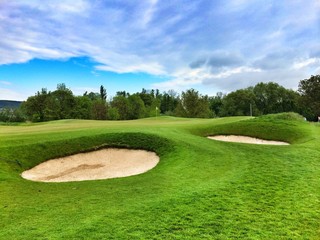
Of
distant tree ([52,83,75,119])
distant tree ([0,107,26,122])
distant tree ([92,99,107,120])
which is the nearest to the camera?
distant tree ([52,83,75,119])

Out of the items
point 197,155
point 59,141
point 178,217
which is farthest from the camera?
point 59,141

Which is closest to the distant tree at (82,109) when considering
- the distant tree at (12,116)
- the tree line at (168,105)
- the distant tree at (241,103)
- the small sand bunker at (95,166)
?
the tree line at (168,105)

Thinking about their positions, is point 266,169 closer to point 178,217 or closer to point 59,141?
point 178,217

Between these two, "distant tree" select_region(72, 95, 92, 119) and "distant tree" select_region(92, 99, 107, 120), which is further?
"distant tree" select_region(92, 99, 107, 120)

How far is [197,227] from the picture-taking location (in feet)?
21.0

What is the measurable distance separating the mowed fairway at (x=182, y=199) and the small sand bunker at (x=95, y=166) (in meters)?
0.60

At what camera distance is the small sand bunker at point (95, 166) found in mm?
12141

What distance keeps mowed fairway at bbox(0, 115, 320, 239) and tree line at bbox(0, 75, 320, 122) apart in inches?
2386

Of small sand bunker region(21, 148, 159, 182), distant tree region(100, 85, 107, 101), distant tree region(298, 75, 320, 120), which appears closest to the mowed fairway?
small sand bunker region(21, 148, 159, 182)

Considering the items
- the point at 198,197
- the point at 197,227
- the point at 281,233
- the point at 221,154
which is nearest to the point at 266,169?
the point at 221,154

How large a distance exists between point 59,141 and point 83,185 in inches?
258

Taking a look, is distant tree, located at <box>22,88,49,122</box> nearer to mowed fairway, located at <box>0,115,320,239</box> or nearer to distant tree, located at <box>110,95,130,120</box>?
distant tree, located at <box>110,95,130,120</box>

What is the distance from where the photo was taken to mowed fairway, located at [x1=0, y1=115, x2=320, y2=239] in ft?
20.6

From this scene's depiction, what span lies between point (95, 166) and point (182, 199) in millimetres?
7113
